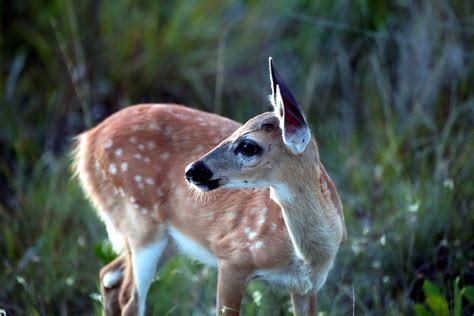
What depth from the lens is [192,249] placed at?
539 centimetres

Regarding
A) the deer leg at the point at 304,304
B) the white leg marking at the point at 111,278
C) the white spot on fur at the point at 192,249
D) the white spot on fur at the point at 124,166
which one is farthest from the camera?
the white leg marking at the point at 111,278

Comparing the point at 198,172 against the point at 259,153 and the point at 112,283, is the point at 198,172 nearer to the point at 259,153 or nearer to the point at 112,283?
the point at 259,153

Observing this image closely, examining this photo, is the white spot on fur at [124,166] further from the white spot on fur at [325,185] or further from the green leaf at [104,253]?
the white spot on fur at [325,185]

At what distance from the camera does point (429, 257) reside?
6.02m

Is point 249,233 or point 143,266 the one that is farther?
point 143,266

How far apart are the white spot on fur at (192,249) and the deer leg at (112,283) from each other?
0.45 m

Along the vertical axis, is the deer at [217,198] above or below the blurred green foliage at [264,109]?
above

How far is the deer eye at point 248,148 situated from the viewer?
4520mm

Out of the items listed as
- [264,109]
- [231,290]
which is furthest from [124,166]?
[264,109]

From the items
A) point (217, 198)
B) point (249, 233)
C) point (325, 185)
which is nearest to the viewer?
point (325, 185)

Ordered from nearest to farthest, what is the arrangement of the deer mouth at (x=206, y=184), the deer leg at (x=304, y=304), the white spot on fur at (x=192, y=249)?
the deer mouth at (x=206, y=184) < the deer leg at (x=304, y=304) < the white spot on fur at (x=192, y=249)

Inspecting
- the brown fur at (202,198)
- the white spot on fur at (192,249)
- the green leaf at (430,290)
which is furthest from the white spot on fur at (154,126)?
the green leaf at (430,290)

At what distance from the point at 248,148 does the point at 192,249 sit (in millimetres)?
1063

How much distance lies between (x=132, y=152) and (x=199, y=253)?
687mm
